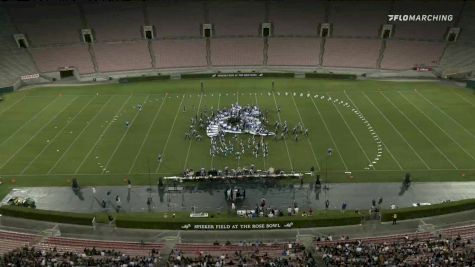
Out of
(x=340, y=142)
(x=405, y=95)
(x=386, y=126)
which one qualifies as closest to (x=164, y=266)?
(x=340, y=142)

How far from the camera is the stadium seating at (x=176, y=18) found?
71438mm

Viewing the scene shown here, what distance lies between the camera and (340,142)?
1612 inches

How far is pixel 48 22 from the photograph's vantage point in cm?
6950

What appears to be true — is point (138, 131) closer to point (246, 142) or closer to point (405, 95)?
point (246, 142)

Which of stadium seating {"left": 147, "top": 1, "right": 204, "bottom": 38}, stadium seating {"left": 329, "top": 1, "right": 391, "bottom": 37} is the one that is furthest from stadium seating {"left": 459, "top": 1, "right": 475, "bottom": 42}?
stadium seating {"left": 147, "top": 1, "right": 204, "bottom": 38}

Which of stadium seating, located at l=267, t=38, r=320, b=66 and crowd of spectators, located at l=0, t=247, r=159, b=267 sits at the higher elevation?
crowd of spectators, located at l=0, t=247, r=159, b=267

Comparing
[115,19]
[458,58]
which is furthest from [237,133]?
[115,19]

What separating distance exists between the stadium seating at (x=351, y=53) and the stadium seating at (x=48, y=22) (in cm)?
3467

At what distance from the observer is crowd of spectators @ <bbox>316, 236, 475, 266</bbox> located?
22.2 meters

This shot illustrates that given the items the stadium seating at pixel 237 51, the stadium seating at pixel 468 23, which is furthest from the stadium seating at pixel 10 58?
the stadium seating at pixel 468 23

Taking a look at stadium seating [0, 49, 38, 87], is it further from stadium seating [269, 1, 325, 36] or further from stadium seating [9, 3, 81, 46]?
stadium seating [269, 1, 325, 36]

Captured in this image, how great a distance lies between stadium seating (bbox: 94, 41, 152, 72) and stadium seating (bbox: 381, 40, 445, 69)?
105 feet

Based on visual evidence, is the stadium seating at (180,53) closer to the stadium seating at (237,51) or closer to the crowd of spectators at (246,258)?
the stadium seating at (237,51)

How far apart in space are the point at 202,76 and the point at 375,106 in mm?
23728
